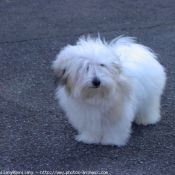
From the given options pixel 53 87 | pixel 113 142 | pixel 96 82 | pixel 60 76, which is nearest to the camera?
pixel 96 82

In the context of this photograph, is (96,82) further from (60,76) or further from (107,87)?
(60,76)

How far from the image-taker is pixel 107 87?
3117 millimetres

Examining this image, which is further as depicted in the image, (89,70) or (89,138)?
(89,138)

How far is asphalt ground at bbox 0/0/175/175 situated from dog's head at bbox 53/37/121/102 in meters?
0.66

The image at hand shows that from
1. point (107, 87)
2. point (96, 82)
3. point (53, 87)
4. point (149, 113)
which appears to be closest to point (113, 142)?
point (149, 113)

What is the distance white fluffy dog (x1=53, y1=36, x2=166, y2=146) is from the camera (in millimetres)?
3105

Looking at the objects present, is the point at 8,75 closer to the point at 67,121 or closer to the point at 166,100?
the point at 67,121

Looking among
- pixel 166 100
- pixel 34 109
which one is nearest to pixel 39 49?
pixel 34 109

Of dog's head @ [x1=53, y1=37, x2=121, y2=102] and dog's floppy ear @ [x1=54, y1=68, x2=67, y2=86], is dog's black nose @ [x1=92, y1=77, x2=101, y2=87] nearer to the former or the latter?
dog's head @ [x1=53, y1=37, x2=121, y2=102]

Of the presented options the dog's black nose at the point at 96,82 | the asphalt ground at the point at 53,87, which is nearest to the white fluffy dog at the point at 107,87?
the dog's black nose at the point at 96,82

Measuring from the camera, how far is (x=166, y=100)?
445 centimetres

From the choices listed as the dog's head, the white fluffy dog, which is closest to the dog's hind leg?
the white fluffy dog

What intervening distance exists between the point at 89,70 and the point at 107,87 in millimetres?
214

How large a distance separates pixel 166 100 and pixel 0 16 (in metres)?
4.76
